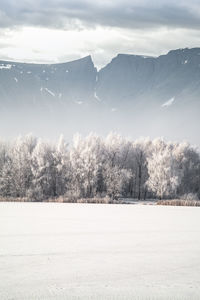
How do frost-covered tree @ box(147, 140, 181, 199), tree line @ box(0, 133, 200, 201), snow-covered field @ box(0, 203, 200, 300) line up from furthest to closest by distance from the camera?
1. frost-covered tree @ box(147, 140, 181, 199)
2. tree line @ box(0, 133, 200, 201)
3. snow-covered field @ box(0, 203, 200, 300)

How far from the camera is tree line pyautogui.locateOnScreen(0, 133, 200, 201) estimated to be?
71188mm

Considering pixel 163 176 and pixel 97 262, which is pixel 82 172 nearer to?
pixel 163 176

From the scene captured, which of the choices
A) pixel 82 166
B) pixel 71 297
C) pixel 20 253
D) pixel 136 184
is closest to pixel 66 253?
pixel 20 253

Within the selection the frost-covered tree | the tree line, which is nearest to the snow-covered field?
the tree line

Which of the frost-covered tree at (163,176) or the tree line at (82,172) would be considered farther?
the frost-covered tree at (163,176)

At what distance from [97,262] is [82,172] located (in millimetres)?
59043

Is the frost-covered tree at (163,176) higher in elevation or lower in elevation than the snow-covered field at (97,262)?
higher

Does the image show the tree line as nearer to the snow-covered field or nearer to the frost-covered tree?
the frost-covered tree

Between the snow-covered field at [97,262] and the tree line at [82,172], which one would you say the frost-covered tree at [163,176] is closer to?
the tree line at [82,172]

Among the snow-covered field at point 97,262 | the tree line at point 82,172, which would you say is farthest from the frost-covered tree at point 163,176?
the snow-covered field at point 97,262

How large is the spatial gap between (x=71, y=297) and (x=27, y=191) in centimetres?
5560

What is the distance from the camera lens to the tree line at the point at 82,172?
71.2 metres

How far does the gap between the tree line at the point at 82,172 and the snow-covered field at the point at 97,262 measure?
43122mm

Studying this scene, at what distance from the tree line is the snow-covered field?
141 ft
